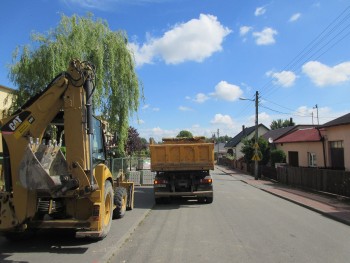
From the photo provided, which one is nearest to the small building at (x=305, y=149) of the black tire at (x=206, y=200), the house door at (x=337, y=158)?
the house door at (x=337, y=158)

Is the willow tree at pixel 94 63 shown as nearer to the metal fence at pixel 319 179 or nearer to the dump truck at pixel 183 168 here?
the dump truck at pixel 183 168

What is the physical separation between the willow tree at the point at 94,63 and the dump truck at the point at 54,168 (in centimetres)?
817

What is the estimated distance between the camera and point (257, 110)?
129ft

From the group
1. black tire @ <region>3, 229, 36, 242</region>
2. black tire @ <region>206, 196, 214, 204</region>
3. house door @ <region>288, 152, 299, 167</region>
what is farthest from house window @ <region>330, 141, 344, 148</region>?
black tire @ <region>3, 229, 36, 242</region>

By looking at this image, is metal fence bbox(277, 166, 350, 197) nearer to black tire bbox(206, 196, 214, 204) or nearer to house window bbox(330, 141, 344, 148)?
house window bbox(330, 141, 344, 148)

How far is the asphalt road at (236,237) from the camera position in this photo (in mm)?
7648

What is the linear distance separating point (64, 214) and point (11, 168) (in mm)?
1425

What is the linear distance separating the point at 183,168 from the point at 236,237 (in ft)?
23.5

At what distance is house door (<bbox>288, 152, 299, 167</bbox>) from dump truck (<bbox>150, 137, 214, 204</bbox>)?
21.8m

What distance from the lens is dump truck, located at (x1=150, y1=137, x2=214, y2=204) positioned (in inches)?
651

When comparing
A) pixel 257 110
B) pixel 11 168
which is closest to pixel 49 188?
pixel 11 168

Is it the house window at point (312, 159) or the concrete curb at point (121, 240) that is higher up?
the house window at point (312, 159)

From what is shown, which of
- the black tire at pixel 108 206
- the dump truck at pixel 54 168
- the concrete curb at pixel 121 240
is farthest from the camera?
the black tire at pixel 108 206

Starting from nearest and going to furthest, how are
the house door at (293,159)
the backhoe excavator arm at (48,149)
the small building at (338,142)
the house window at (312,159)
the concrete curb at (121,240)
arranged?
the concrete curb at (121,240)
the backhoe excavator arm at (48,149)
the small building at (338,142)
the house window at (312,159)
the house door at (293,159)
